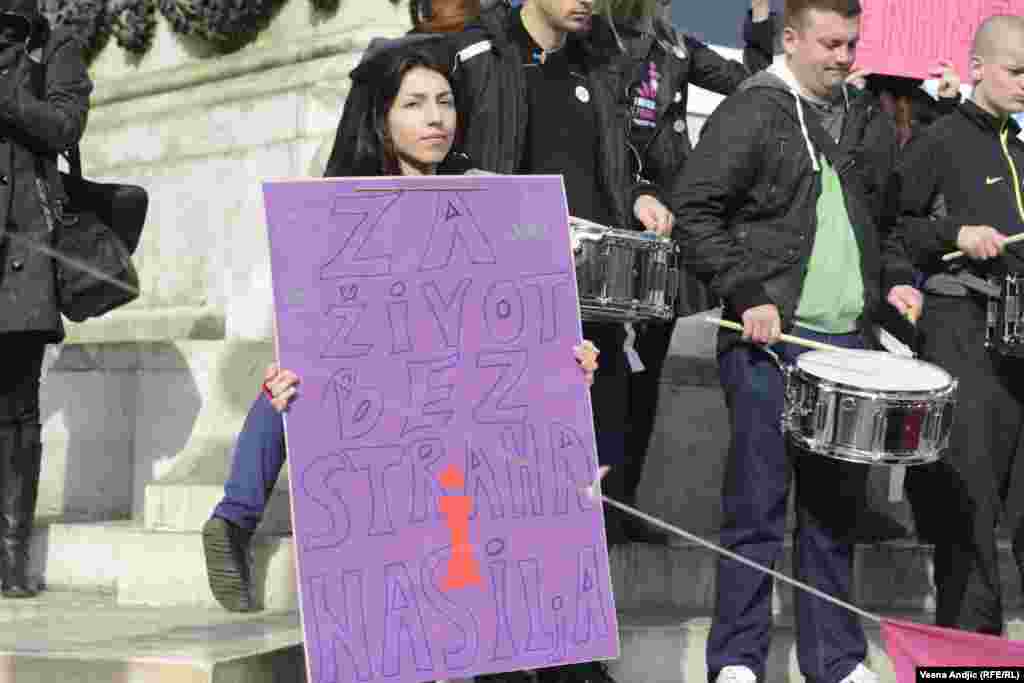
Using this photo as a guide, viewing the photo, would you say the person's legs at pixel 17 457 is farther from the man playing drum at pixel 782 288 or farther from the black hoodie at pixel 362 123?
the man playing drum at pixel 782 288

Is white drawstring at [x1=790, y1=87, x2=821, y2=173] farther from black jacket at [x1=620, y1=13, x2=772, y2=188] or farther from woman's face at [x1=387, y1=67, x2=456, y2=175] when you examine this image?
woman's face at [x1=387, y1=67, x2=456, y2=175]

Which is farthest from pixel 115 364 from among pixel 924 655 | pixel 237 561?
pixel 924 655

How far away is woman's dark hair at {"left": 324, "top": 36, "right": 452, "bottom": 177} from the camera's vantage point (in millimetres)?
4664

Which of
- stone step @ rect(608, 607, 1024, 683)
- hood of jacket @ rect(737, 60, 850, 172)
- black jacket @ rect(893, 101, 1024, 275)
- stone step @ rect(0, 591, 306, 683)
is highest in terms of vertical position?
hood of jacket @ rect(737, 60, 850, 172)

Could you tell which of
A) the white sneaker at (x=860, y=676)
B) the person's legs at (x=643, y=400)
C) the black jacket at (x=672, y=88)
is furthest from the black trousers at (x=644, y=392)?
the white sneaker at (x=860, y=676)

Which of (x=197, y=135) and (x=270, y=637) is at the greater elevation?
(x=197, y=135)

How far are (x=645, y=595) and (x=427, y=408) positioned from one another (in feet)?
5.87

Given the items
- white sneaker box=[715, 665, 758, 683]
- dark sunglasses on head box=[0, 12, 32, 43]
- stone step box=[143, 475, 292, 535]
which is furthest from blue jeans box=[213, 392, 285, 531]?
dark sunglasses on head box=[0, 12, 32, 43]

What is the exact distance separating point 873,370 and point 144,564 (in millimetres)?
2319

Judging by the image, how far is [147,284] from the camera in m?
8.28

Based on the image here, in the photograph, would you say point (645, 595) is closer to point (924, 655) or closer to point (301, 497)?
point (924, 655)

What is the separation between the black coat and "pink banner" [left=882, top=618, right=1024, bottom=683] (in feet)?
9.35

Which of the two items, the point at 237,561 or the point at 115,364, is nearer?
the point at 237,561

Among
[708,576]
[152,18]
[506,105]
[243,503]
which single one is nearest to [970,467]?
[708,576]
